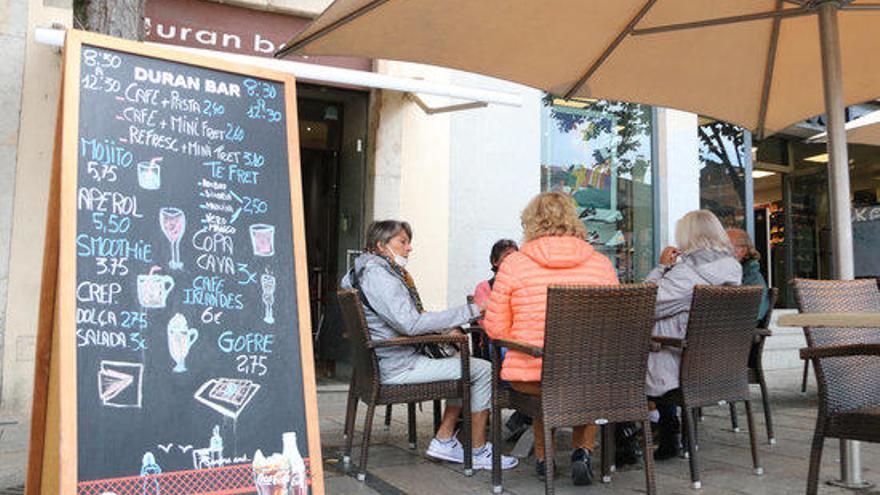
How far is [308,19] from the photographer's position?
6570mm

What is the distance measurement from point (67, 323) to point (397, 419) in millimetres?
3344

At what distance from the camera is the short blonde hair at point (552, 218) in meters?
3.51

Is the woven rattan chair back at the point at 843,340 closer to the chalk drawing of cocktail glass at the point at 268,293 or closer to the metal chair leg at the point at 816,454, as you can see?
the metal chair leg at the point at 816,454

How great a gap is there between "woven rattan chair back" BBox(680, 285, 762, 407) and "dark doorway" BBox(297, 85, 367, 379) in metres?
4.07

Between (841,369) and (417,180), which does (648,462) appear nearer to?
(841,369)

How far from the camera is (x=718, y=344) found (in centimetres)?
363

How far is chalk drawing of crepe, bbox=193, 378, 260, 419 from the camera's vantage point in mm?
2480

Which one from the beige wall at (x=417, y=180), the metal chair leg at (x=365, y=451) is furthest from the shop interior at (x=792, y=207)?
the metal chair leg at (x=365, y=451)

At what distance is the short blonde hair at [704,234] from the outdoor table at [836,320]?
152 cm

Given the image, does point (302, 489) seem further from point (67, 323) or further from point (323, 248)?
point (323, 248)

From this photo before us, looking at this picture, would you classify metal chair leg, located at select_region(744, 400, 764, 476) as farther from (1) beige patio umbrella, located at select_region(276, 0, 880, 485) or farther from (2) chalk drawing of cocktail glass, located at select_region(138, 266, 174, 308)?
(2) chalk drawing of cocktail glass, located at select_region(138, 266, 174, 308)

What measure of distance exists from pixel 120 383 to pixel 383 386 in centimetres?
151

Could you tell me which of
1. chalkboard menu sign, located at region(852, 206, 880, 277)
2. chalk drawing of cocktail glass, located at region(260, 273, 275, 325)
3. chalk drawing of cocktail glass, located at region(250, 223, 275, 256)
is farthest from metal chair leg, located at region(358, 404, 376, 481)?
chalkboard menu sign, located at region(852, 206, 880, 277)

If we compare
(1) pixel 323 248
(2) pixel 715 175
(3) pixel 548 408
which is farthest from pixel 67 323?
(2) pixel 715 175
